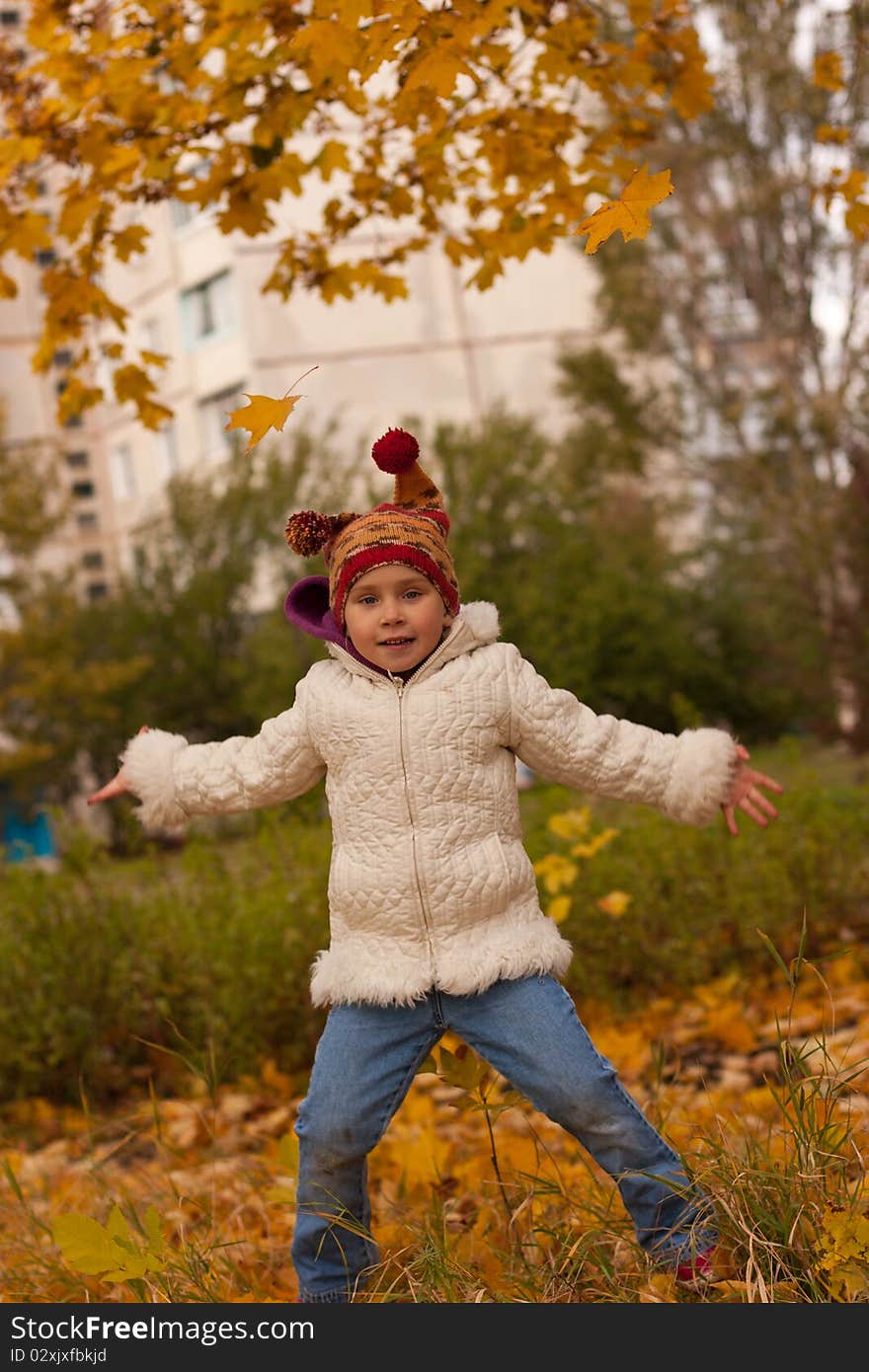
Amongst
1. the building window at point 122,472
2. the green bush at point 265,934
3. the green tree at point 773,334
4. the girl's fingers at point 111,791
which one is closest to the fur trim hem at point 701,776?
the girl's fingers at point 111,791

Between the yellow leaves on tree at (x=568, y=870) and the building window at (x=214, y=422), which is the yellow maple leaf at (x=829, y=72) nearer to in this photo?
the yellow leaves on tree at (x=568, y=870)

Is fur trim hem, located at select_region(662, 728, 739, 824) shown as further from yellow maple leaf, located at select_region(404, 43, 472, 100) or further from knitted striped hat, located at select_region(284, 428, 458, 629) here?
yellow maple leaf, located at select_region(404, 43, 472, 100)

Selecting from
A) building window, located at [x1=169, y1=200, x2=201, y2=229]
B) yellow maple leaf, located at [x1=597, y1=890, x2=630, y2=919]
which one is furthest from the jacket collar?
building window, located at [x1=169, y1=200, x2=201, y2=229]

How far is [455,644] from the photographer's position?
8.36ft

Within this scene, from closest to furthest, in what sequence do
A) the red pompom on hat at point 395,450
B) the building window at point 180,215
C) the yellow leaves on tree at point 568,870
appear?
the red pompom on hat at point 395,450 → the yellow leaves on tree at point 568,870 → the building window at point 180,215

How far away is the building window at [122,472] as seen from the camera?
2748 cm

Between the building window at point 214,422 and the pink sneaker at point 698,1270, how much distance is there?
867 inches

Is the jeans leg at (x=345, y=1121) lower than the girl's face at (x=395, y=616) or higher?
lower

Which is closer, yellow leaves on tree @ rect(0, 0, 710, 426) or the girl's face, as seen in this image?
the girl's face

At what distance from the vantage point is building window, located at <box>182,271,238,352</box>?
23641 mm

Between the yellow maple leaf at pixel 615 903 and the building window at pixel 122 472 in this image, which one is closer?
the yellow maple leaf at pixel 615 903

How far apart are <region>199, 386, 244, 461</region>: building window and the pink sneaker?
22014mm
